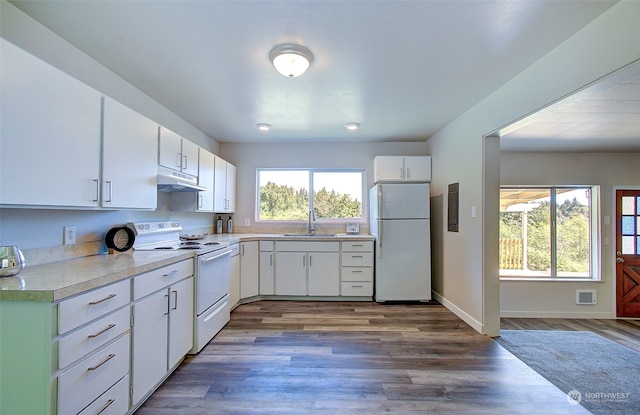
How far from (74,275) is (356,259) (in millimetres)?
3076

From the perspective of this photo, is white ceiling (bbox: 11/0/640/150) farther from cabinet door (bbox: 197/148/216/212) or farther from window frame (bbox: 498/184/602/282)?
window frame (bbox: 498/184/602/282)

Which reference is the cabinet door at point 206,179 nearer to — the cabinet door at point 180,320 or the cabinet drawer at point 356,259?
the cabinet door at point 180,320

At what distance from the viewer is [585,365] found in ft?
7.74

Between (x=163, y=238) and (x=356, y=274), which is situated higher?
(x=163, y=238)

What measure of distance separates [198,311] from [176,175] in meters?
1.30

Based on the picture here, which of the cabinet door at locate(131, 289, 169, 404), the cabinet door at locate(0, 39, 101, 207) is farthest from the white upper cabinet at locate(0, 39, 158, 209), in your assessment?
the cabinet door at locate(131, 289, 169, 404)

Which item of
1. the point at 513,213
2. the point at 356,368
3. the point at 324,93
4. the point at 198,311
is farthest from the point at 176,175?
the point at 513,213

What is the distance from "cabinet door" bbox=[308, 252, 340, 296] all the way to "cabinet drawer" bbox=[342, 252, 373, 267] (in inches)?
4.0

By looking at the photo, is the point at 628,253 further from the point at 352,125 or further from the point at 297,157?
the point at 297,157

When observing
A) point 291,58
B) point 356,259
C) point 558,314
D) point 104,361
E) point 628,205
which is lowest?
point 558,314

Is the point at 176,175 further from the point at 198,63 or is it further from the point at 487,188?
the point at 487,188

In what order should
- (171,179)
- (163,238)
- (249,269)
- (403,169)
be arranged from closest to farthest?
(171,179)
(163,238)
(249,269)
(403,169)

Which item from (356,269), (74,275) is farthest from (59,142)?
(356,269)

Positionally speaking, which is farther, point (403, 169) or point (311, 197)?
point (311, 197)
